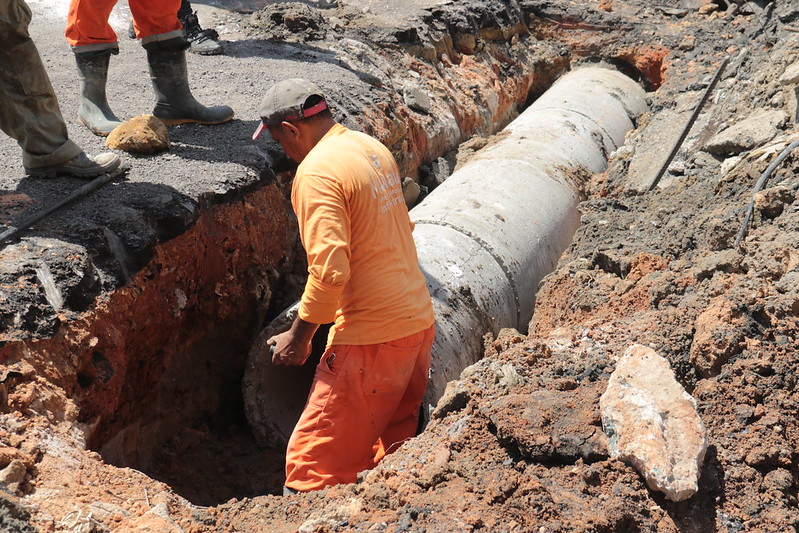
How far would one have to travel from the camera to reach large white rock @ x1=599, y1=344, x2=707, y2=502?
2.29 meters

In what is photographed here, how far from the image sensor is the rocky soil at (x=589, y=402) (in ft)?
7.65

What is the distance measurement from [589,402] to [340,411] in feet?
3.63

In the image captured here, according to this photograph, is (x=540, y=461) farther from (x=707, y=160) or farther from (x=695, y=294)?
(x=707, y=160)

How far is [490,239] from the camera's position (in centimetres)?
451

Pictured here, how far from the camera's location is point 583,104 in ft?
22.3

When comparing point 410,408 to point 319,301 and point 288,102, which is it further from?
point 288,102

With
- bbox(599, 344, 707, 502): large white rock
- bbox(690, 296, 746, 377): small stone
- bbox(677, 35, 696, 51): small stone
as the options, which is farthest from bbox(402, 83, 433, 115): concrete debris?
bbox(599, 344, 707, 502): large white rock

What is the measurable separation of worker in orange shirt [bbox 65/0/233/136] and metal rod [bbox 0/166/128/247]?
752 mm

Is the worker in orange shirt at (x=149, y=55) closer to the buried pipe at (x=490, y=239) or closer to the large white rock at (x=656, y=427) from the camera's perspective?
the buried pipe at (x=490, y=239)

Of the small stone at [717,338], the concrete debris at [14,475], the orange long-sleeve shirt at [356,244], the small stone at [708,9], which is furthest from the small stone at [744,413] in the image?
the small stone at [708,9]

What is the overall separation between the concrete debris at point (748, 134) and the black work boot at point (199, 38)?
14.2 ft

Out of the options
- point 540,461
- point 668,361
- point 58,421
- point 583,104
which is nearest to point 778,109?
point 583,104

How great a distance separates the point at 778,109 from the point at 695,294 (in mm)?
2455

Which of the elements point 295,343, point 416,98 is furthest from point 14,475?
point 416,98
